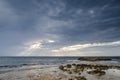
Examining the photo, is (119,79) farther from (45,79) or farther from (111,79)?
(45,79)

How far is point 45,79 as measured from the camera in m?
27.4

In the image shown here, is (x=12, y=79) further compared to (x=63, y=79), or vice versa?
(x=12, y=79)

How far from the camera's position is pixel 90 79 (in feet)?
90.8

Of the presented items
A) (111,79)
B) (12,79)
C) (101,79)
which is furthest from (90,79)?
(12,79)

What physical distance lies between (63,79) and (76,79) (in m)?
2.17

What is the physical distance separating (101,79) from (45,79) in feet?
31.7

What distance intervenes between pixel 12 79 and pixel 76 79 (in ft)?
38.2

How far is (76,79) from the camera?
86.8ft

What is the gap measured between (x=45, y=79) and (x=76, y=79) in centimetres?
527

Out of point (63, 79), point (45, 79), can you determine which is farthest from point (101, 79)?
point (45, 79)

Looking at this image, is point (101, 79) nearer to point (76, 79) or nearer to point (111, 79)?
point (111, 79)

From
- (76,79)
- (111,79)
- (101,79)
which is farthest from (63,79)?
(111,79)

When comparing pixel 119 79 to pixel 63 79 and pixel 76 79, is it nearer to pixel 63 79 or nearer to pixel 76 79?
pixel 76 79

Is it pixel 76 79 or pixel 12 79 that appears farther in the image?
pixel 12 79
